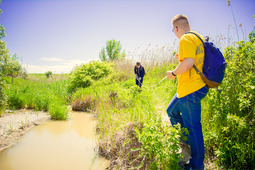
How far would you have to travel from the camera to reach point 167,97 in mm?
4086

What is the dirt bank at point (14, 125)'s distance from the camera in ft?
13.0

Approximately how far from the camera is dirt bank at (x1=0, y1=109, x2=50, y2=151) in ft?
13.0

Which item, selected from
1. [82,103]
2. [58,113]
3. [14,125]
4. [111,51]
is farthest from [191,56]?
[111,51]

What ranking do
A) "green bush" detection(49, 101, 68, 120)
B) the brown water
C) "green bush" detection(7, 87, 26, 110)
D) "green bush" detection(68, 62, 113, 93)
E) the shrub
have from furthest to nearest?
"green bush" detection(68, 62, 113, 93), the shrub, "green bush" detection(7, 87, 26, 110), "green bush" detection(49, 101, 68, 120), the brown water

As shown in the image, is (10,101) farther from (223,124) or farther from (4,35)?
(223,124)

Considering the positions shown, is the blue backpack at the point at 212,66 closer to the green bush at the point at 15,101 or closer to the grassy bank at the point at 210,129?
the grassy bank at the point at 210,129

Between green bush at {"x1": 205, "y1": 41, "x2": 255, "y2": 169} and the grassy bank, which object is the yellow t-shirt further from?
green bush at {"x1": 205, "y1": 41, "x2": 255, "y2": 169}

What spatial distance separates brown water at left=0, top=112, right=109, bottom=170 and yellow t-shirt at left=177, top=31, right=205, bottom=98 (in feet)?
8.04

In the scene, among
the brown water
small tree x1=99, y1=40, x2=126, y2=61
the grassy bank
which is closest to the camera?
the grassy bank

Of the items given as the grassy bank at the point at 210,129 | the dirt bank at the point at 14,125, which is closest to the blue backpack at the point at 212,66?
the grassy bank at the point at 210,129

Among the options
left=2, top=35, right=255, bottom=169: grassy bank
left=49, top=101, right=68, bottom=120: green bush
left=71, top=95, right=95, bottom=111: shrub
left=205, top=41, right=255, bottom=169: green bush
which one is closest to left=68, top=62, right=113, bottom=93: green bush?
left=71, top=95, right=95, bottom=111: shrub

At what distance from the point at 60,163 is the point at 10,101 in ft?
18.1

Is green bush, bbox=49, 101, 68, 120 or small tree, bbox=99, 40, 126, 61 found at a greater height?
small tree, bbox=99, 40, 126, 61

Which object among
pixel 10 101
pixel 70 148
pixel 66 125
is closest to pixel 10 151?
pixel 70 148
